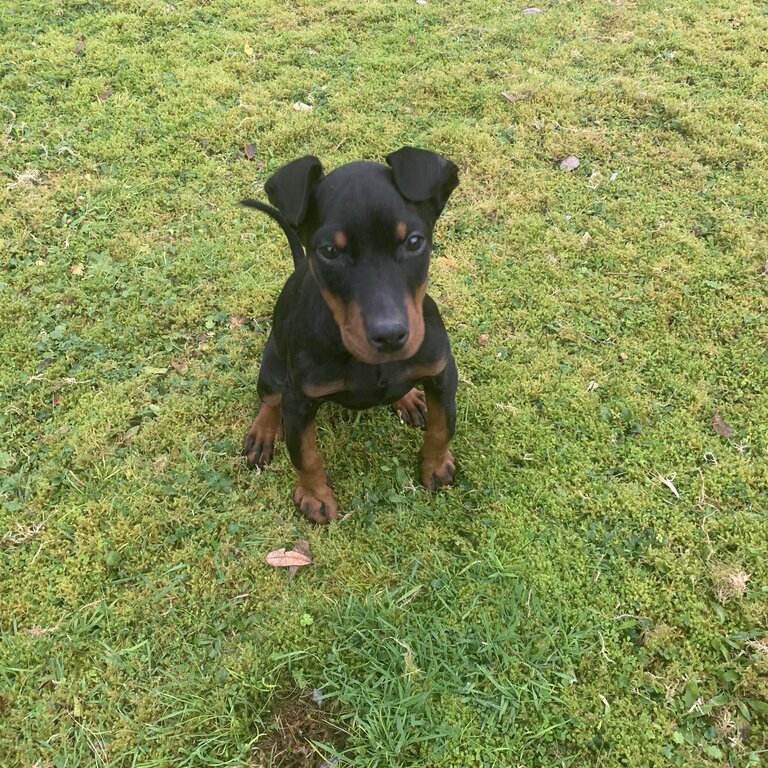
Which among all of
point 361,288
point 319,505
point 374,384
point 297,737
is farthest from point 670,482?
point 297,737

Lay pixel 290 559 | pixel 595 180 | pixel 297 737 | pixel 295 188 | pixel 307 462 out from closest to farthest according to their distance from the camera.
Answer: pixel 295 188
pixel 297 737
pixel 307 462
pixel 290 559
pixel 595 180

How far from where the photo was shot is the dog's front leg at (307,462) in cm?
308

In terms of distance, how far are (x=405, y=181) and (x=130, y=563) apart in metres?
2.54

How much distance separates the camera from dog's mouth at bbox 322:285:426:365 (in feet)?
7.79

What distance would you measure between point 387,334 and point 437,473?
1.47 metres

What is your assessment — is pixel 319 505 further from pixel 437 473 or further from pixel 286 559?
pixel 437 473

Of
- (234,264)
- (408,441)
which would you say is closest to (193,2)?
(234,264)

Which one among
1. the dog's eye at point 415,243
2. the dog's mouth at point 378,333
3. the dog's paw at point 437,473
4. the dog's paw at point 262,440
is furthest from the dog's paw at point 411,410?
the dog's eye at point 415,243

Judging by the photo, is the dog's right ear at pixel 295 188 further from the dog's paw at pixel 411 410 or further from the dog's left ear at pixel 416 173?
the dog's paw at pixel 411 410

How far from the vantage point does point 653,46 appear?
20.9 ft

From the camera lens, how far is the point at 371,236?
2436mm

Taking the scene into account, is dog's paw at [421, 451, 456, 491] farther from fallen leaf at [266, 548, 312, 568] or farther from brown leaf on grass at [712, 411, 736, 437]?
brown leaf on grass at [712, 411, 736, 437]

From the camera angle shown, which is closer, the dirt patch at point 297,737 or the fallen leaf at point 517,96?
the dirt patch at point 297,737

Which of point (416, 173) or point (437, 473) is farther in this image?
point (437, 473)
